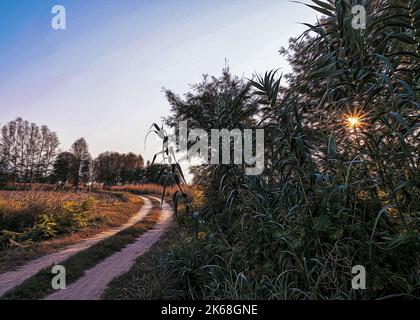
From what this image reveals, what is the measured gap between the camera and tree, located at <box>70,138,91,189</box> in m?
40.3

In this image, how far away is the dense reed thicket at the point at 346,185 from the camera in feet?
7.13

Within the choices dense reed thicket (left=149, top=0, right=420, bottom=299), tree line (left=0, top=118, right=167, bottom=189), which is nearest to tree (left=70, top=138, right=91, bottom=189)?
tree line (left=0, top=118, right=167, bottom=189)

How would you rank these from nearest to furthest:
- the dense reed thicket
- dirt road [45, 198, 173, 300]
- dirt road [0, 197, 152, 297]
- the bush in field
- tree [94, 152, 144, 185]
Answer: the dense reed thicket < dirt road [45, 198, 173, 300] < dirt road [0, 197, 152, 297] < the bush in field < tree [94, 152, 144, 185]

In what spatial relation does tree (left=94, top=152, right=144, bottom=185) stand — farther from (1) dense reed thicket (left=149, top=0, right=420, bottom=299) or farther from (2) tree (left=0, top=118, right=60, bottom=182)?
(1) dense reed thicket (left=149, top=0, right=420, bottom=299)

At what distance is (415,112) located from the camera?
266 centimetres

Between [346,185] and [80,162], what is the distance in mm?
46222

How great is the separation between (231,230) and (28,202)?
30.2 feet

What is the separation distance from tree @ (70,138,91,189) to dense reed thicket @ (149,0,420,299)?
42.1m

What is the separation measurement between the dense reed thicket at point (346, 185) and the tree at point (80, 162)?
4207 cm

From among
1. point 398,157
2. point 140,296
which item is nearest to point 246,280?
point 140,296

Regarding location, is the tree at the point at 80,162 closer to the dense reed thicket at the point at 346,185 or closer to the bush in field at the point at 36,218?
the bush in field at the point at 36,218

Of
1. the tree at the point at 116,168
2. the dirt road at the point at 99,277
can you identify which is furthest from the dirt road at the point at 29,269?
the tree at the point at 116,168

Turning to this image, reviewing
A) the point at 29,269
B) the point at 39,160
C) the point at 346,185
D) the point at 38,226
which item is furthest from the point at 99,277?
the point at 39,160

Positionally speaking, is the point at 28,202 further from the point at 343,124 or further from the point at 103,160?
the point at 103,160
